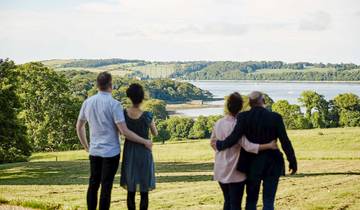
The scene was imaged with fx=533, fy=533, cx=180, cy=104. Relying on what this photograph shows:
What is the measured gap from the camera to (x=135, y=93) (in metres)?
7.92

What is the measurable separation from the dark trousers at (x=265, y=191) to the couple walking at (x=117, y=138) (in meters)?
1.50

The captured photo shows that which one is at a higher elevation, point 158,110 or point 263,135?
point 263,135

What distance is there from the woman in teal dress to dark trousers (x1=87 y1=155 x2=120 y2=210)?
22 centimetres

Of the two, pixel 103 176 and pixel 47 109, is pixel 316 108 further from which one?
pixel 103 176

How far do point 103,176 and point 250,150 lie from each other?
224 cm

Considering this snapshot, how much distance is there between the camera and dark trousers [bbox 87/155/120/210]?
26.0 feet

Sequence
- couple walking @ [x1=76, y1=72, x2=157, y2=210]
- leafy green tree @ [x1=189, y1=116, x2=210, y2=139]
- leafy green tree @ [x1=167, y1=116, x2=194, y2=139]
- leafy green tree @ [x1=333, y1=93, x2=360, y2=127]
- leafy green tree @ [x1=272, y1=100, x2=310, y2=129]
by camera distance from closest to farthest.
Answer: couple walking @ [x1=76, y1=72, x2=157, y2=210] < leafy green tree @ [x1=272, y1=100, x2=310, y2=129] < leafy green tree @ [x1=333, y1=93, x2=360, y2=127] < leafy green tree @ [x1=189, y1=116, x2=210, y2=139] < leafy green tree @ [x1=167, y1=116, x2=194, y2=139]


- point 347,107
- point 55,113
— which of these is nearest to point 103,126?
point 55,113

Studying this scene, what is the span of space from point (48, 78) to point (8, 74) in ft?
64.7

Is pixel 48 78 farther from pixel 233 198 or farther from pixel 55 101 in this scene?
pixel 233 198

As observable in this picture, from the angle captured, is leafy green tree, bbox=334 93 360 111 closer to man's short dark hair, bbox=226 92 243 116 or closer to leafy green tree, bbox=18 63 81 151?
leafy green tree, bbox=18 63 81 151

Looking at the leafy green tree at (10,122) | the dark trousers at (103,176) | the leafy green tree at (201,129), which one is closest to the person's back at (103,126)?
the dark trousers at (103,176)

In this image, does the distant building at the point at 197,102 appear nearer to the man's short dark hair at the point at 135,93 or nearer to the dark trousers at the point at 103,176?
the dark trousers at the point at 103,176

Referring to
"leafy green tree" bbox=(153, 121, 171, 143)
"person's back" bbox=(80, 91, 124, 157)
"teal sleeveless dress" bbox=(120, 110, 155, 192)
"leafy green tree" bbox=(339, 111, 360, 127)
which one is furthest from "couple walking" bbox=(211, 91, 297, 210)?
"leafy green tree" bbox=(153, 121, 171, 143)
